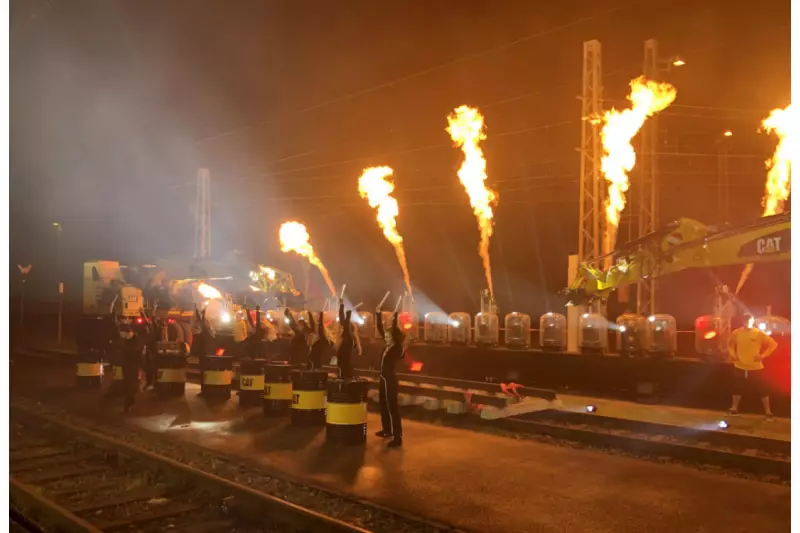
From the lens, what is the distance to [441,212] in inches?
1599

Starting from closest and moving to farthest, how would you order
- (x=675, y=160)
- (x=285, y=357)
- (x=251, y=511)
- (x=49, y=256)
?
(x=251, y=511) → (x=285, y=357) → (x=675, y=160) → (x=49, y=256)

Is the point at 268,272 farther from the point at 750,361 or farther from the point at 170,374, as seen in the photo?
the point at 750,361

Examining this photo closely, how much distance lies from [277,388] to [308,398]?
1.18m

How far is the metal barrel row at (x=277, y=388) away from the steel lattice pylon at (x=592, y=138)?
28.5 feet

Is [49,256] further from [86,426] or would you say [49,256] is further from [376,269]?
[86,426]

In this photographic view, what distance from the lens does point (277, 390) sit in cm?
1322

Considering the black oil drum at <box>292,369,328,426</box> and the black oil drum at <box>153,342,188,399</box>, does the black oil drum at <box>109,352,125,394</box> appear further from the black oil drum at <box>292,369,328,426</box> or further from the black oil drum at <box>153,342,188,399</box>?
the black oil drum at <box>292,369,328,426</box>

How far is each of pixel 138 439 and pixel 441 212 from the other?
100.0ft

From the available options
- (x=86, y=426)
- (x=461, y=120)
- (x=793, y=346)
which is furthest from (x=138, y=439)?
(x=461, y=120)

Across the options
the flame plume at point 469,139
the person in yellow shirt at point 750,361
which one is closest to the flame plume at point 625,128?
the flame plume at point 469,139

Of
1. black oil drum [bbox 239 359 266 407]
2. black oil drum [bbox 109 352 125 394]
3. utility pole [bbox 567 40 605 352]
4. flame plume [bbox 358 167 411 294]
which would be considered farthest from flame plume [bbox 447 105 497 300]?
black oil drum [bbox 109 352 125 394]

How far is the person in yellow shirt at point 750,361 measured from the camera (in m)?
12.4

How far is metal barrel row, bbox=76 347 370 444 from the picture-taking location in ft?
35.4

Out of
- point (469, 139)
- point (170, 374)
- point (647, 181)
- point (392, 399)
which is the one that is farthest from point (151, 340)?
point (647, 181)
